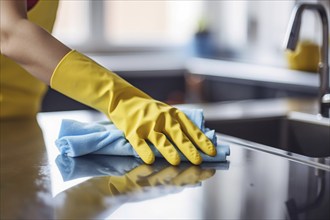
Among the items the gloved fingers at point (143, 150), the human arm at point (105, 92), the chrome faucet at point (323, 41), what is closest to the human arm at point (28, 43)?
the human arm at point (105, 92)

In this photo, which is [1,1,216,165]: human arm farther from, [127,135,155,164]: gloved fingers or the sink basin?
the sink basin

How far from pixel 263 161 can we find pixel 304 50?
70.8 inches

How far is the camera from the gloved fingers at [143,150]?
3.49ft

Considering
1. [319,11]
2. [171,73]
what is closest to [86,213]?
[319,11]

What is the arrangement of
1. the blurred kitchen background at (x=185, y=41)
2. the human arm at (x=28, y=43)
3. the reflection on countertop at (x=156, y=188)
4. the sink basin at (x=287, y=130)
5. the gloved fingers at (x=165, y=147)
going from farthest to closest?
the blurred kitchen background at (x=185, y=41) → the sink basin at (x=287, y=130) → the human arm at (x=28, y=43) → the gloved fingers at (x=165, y=147) → the reflection on countertop at (x=156, y=188)

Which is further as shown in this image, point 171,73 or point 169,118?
point 171,73

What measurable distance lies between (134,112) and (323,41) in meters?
0.60

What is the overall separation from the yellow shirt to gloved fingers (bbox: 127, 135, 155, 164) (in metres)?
0.65

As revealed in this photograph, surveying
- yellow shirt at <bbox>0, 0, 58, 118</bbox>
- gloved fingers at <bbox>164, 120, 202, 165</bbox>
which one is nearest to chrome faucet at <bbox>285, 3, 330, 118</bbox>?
gloved fingers at <bbox>164, 120, 202, 165</bbox>

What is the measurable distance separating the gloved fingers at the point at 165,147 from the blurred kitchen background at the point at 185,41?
6.08 feet

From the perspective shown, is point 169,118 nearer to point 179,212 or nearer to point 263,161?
point 263,161

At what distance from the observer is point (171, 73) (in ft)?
11.7

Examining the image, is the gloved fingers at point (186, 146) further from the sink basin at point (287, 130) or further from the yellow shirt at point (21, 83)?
the yellow shirt at point (21, 83)

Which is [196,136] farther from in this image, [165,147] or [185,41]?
[185,41]
